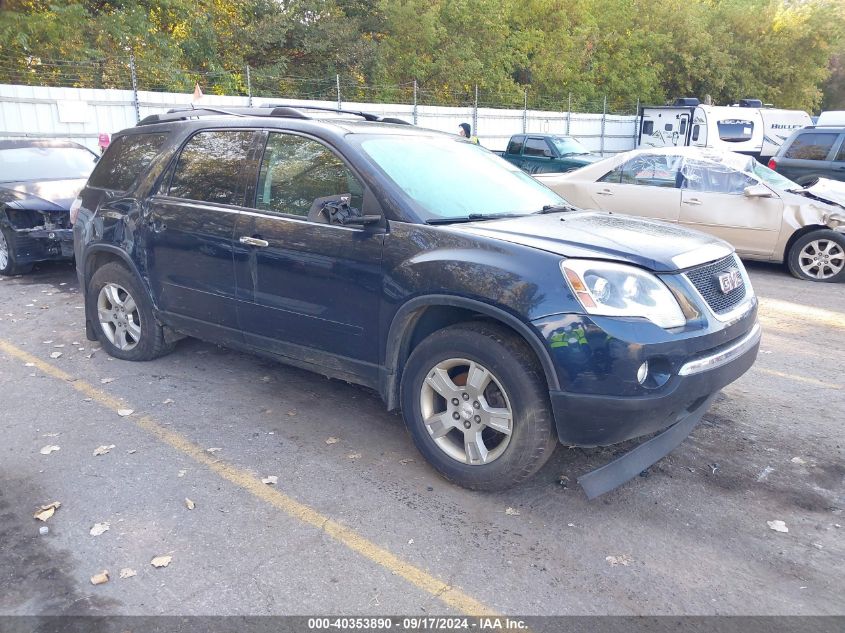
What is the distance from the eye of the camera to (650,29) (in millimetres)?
37594

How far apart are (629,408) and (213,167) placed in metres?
3.13

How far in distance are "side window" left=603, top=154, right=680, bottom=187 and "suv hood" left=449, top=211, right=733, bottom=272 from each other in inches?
215

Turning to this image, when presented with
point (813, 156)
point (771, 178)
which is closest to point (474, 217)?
point (771, 178)

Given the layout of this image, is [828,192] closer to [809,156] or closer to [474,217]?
[809,156]

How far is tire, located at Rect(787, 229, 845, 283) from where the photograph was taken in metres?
8.59

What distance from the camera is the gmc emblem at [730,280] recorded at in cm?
375

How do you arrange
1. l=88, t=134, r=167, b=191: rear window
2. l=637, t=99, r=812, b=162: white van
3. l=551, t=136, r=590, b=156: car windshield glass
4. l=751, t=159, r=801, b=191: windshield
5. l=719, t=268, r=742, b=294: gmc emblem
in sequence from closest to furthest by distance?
l=719, t=268, r=742, b=294: gmc emblem < l=88, t=134, r=167, b=191: rear window < l=751, t=159, r=801, b=191: windshield < l=551, t=136, r=590, b=156: car windshield glass < l=637, t=99, r=812, b=162: white van

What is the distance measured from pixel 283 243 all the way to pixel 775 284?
6731 mm

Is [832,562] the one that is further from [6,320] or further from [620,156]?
[620,156]

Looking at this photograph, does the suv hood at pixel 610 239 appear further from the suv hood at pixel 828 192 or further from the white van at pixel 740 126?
the white van at pixel 740 126

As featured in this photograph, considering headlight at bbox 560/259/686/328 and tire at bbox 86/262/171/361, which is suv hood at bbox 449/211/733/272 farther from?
tire at bbox 86/262/171/361

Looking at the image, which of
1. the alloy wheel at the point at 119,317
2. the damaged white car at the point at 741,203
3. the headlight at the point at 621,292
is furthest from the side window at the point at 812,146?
the alloy wheel at the point at 119,317

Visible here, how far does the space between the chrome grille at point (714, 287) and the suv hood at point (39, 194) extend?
7246 mm

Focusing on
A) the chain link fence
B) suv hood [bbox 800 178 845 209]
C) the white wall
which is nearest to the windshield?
suv hood [bbox 800 178 845 209]
